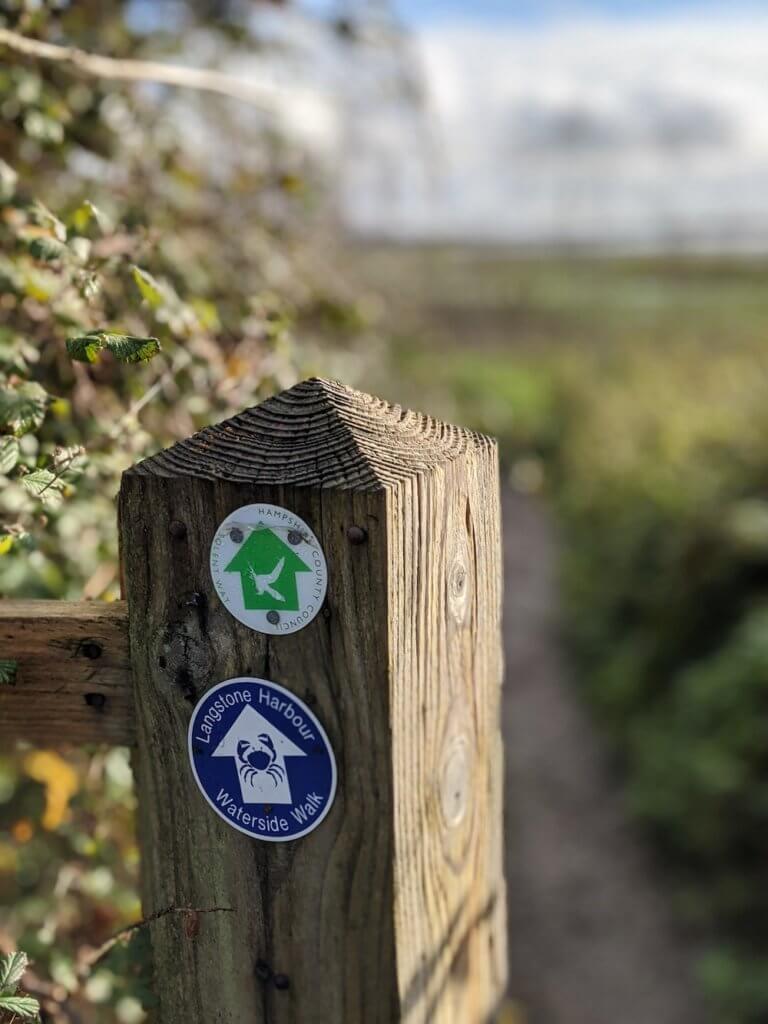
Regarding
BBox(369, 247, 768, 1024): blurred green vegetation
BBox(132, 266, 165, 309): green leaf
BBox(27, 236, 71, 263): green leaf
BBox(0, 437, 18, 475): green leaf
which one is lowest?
BBox(369, 247, 768, 1024): blurred green vegetation

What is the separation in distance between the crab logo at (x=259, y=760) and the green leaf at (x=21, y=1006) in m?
0.29

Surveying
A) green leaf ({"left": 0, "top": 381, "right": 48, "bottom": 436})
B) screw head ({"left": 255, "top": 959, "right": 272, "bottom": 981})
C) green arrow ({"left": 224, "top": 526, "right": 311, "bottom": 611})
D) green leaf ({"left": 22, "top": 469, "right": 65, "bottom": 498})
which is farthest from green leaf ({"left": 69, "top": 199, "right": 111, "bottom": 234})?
screw head ({"left": 255, "top": 959, "right": 272, "bottom": 981})

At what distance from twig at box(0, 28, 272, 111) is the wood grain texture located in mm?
1015

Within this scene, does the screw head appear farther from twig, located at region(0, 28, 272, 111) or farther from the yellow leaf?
twig, located at region(0, 28, 272, 111)

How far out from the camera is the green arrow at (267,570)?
0.84 metres

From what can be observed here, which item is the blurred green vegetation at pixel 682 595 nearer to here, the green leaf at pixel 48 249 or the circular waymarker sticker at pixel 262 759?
the green leaf at pixel 48 249

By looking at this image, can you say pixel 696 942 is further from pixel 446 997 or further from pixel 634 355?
pixel 634 355

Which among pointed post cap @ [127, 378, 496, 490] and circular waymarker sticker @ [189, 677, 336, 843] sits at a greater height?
pointed post cap @ [127, 378, 496, 490]

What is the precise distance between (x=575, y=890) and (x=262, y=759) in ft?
14.6

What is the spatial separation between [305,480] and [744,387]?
8.08m

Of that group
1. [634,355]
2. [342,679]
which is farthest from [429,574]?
[634,355]

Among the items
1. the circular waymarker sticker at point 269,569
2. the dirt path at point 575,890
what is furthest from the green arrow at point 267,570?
the dirt path at point 575,890

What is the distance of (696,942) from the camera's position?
430 cm

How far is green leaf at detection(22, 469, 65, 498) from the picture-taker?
997 mm
